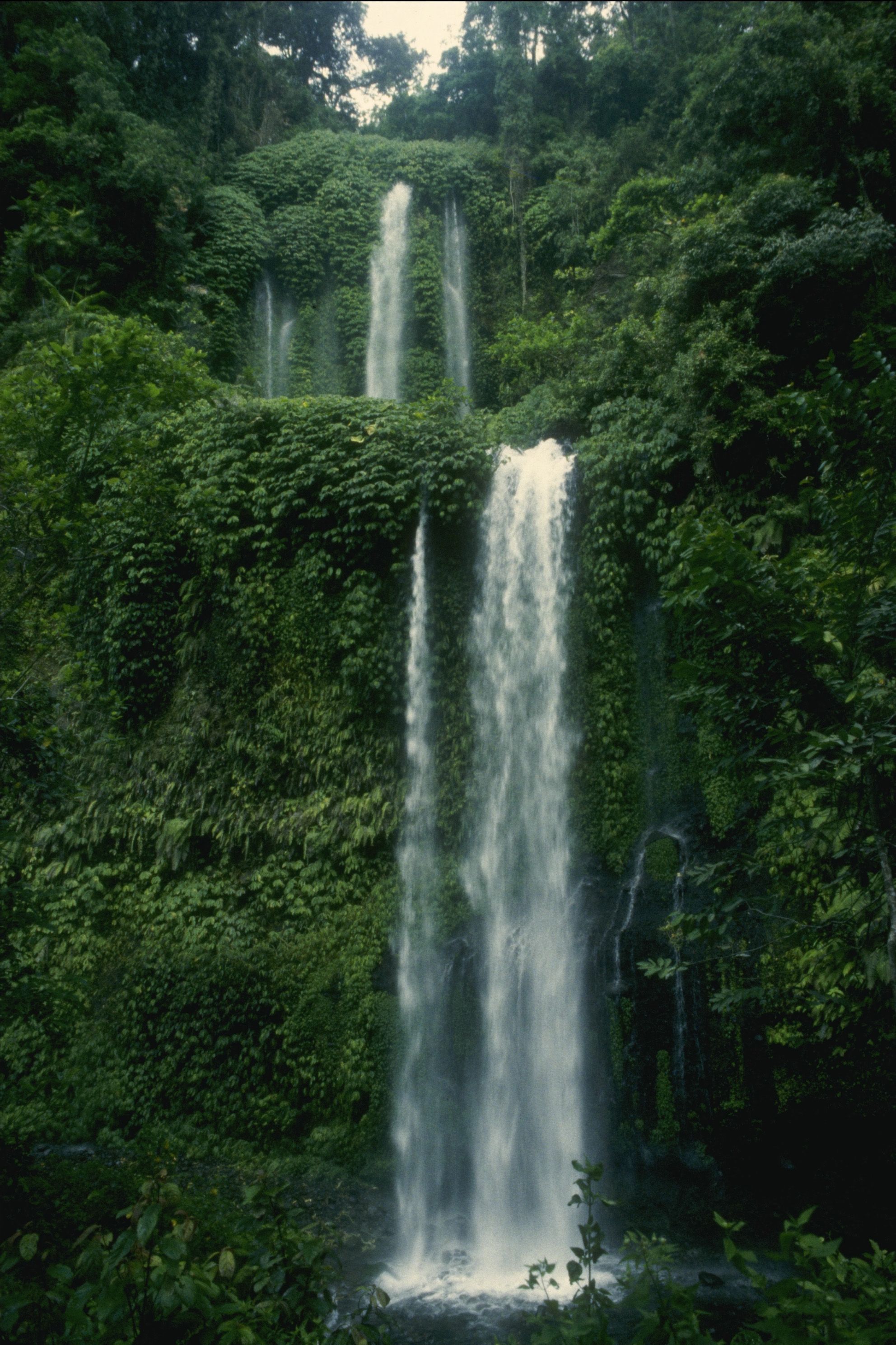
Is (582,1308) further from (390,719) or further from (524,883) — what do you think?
(390,719)

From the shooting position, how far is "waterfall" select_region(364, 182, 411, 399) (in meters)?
18.4

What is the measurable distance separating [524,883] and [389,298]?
16009 mm

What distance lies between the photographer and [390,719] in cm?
933

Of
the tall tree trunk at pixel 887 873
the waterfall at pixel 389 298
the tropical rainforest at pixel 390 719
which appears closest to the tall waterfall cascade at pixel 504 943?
Result: the tropical rainforest at pixel 390 719

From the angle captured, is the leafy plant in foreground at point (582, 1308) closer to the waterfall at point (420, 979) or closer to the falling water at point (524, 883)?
the falling water at point (524, 883)

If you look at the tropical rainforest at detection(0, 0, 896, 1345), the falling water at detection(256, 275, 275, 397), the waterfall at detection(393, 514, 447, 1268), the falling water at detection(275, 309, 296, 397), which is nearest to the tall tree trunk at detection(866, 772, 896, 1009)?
the tropical rainforest at detection(0, 0, 896, 1345)

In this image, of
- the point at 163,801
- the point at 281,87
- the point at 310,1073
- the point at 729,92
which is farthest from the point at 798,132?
the point at 281,87

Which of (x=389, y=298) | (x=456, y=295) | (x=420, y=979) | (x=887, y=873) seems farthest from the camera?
(x=456, y=295)

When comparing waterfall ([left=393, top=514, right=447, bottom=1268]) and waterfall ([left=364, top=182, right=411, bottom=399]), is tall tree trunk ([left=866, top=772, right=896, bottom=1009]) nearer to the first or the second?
waterfall ([left=393, top=514, right=447, bottom=1268])

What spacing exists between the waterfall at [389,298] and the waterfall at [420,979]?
10116mm

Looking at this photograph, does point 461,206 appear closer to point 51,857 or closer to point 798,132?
point 798,132

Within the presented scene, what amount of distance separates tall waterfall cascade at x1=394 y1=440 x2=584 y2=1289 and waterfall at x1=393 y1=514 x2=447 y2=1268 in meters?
0.01

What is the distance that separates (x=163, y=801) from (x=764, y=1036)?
7.24m

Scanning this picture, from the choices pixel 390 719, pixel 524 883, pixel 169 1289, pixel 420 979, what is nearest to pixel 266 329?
pixel 390 719
